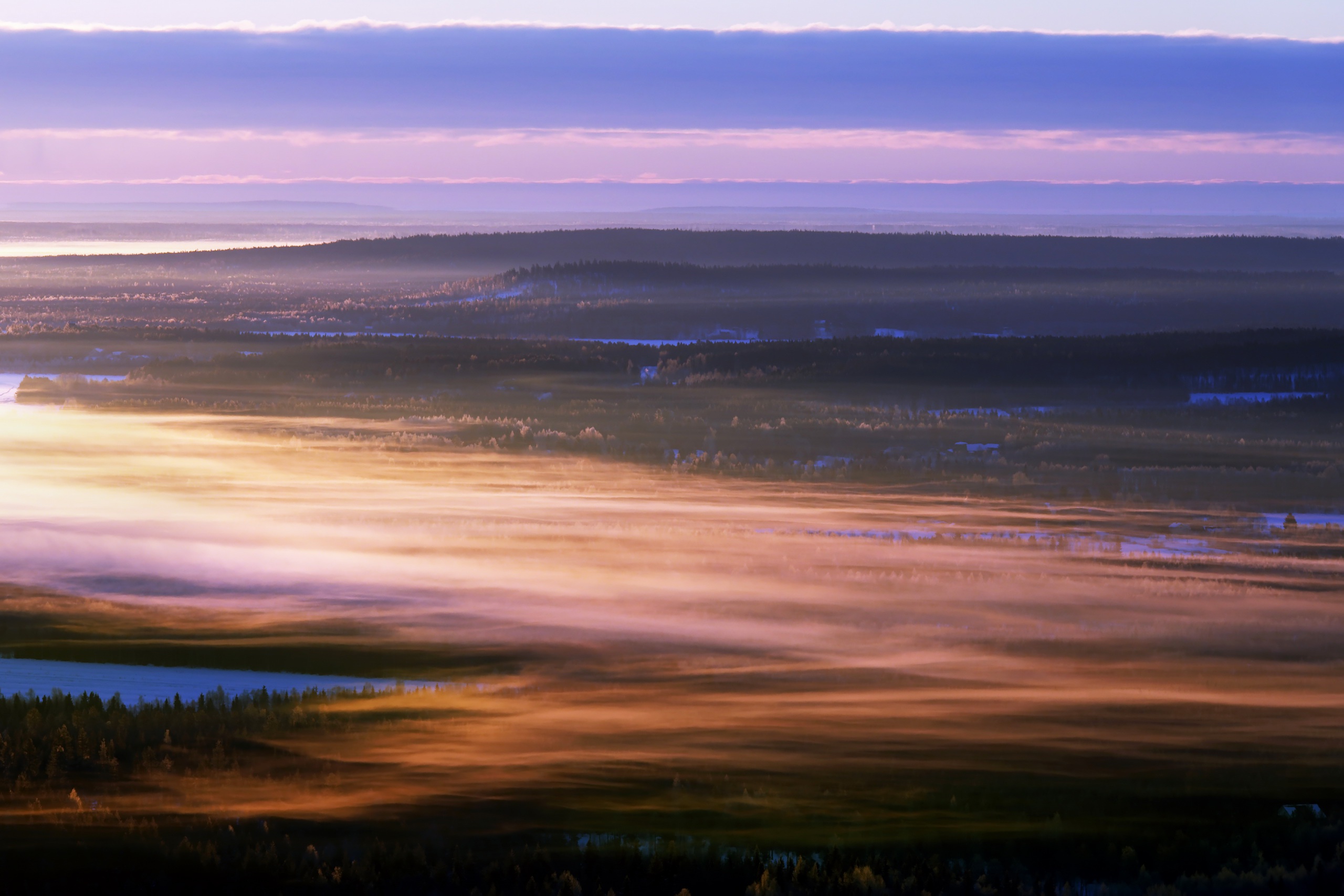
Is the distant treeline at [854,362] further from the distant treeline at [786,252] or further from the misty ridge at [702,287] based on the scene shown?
the distant treeline at [786,252]

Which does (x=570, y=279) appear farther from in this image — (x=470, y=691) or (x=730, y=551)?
(x=470, y=691)

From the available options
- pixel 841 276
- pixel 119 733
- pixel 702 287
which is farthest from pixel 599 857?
pixel 841 276

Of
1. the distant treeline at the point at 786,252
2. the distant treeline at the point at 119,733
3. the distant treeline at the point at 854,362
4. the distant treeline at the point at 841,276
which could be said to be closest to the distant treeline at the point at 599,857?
the distant treeline at the point at 119,733

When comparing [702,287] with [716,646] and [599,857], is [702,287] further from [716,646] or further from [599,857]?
[599,857]

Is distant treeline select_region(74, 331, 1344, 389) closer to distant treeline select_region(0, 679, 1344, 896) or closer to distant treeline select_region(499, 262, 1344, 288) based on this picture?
distant treeline select_region(0, 679, 1344, 896)

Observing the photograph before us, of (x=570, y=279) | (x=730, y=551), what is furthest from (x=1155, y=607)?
(x=570, y=279)

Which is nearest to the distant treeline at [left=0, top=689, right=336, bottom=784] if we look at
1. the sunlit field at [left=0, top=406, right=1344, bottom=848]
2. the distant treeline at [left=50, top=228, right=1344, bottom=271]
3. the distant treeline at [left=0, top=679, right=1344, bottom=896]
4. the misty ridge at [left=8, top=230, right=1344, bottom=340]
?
the distant treeline at [left=0, top=679, right=1344, bottom=896]
